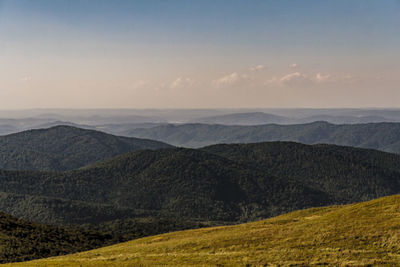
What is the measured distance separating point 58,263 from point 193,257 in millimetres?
22540

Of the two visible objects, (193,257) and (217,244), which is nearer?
(193,257)

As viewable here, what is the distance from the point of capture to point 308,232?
180ft

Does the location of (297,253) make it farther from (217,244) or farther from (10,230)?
(10,230)

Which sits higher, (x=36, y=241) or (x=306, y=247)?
(x=306, y=247)

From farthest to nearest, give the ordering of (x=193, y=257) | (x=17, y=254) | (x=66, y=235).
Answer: (x=66, y=235) < (x=17, y=254) < (x=193, y=257)

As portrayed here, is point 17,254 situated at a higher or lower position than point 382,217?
lower

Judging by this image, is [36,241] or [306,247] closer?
[306,247]

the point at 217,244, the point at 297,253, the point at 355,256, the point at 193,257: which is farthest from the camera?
the point at 217,244

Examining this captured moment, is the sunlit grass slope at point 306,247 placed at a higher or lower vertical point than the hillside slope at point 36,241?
higher

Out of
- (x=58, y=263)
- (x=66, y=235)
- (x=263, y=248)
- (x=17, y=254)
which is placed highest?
(x=263, y=248)

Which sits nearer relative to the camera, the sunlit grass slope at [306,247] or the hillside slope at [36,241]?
the sunlit grass slope at [306,247]

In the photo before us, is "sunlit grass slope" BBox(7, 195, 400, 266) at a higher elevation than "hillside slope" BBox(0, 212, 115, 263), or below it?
higher

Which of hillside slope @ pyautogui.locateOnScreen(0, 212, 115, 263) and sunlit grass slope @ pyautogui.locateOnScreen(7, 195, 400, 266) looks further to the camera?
hillside slope @ pyautogui.locateOnScreen(0, 212, 115, 263)

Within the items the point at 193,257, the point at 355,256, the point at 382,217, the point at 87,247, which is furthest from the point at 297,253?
the point at 87,247
